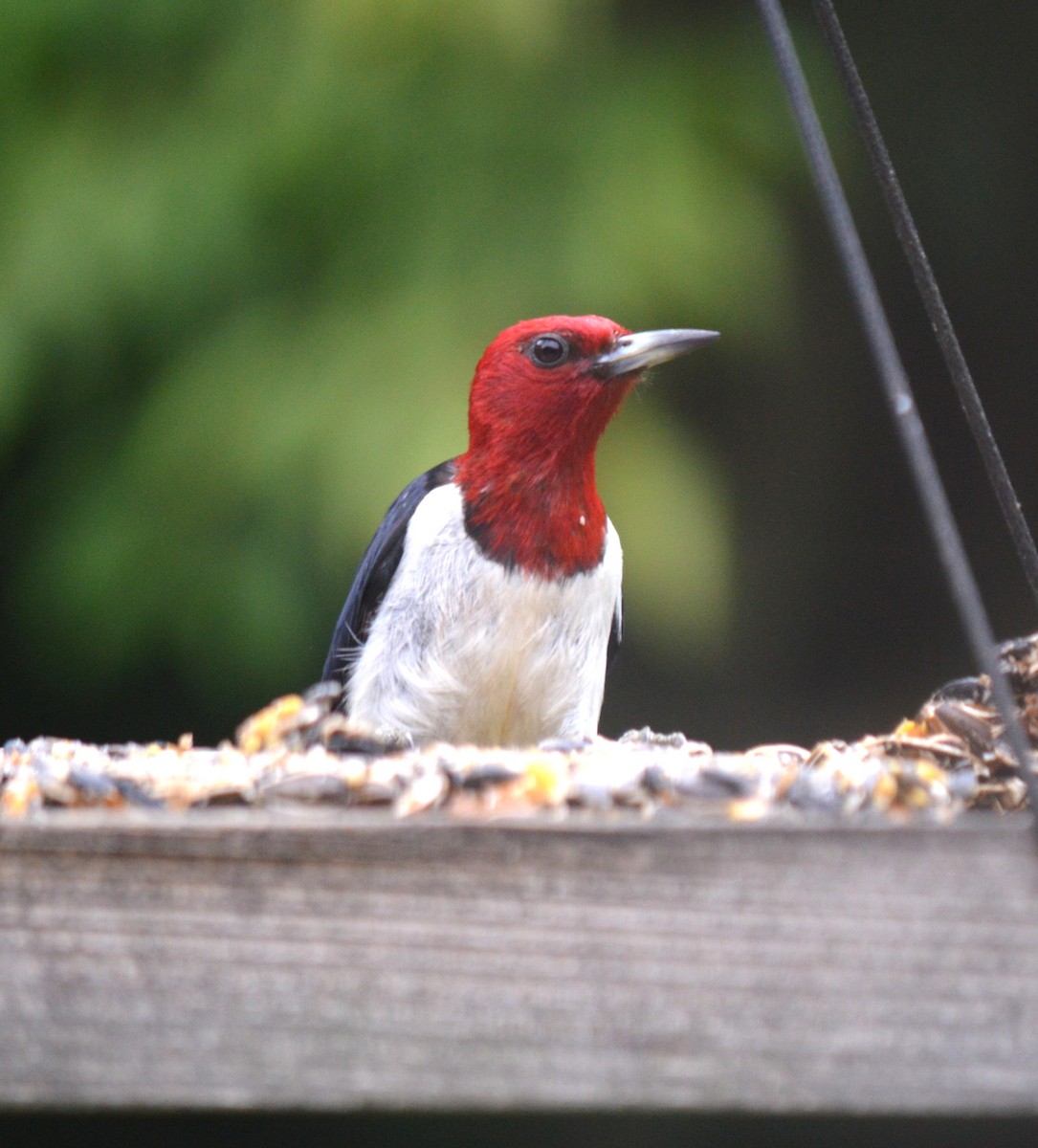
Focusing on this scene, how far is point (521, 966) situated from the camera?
3.58 ft

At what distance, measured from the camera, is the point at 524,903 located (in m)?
1.10

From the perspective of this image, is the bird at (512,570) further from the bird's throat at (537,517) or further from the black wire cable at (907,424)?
the black wire cable at (907,424)

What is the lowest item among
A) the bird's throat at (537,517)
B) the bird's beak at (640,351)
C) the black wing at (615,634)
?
the black wing at (615,634)

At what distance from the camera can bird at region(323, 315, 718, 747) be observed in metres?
2.58

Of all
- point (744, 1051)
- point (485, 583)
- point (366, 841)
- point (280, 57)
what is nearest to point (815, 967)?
point (744, 1051)

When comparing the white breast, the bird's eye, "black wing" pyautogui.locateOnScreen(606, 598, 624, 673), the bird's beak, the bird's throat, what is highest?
the bird's eye

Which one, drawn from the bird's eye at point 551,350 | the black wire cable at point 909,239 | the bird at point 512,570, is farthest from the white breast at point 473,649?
the black wire cable at point 909,239

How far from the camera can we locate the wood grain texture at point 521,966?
42.3 inches

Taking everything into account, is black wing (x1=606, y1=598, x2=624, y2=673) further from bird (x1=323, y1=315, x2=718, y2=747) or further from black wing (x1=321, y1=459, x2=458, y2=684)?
black wing (x1=321, y1=459, x2=458, y2=684)

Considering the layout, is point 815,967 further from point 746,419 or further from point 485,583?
point 746,419

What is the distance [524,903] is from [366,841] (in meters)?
0.13

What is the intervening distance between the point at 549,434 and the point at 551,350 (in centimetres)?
17

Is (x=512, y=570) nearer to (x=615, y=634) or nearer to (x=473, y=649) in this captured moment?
(x=473, y=649)

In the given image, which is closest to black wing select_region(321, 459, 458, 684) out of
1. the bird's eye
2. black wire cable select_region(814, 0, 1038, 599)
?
the bird's eye
